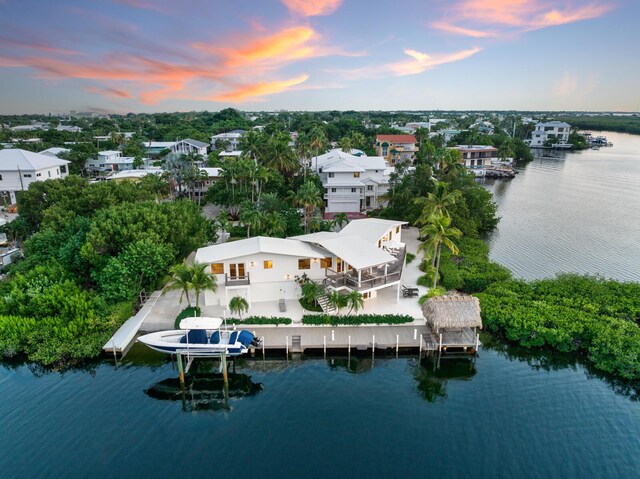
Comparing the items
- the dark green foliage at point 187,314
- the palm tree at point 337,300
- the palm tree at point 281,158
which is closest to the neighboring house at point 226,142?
the palm tree at point 281,158

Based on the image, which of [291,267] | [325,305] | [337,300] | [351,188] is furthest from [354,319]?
[351,188]

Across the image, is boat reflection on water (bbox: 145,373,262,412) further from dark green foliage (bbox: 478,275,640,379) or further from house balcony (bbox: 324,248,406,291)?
dark green foliage (bbox: 478,275,640,379)

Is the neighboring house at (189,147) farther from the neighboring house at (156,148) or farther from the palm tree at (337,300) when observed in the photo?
the palm tree at (337,300)

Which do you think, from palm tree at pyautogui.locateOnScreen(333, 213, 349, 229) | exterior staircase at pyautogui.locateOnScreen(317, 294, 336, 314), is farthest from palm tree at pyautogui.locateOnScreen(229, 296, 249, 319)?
palm tree at pyautogui.locateOnScreen(333, 213, 349, 229)

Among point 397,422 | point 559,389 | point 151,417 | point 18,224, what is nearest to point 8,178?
point 18,224

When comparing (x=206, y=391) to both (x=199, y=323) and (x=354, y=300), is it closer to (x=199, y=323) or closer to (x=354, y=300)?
(x=199, y=323)

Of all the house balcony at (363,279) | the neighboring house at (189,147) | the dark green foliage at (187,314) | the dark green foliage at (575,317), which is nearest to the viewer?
the dark green foliage at (575,317)
